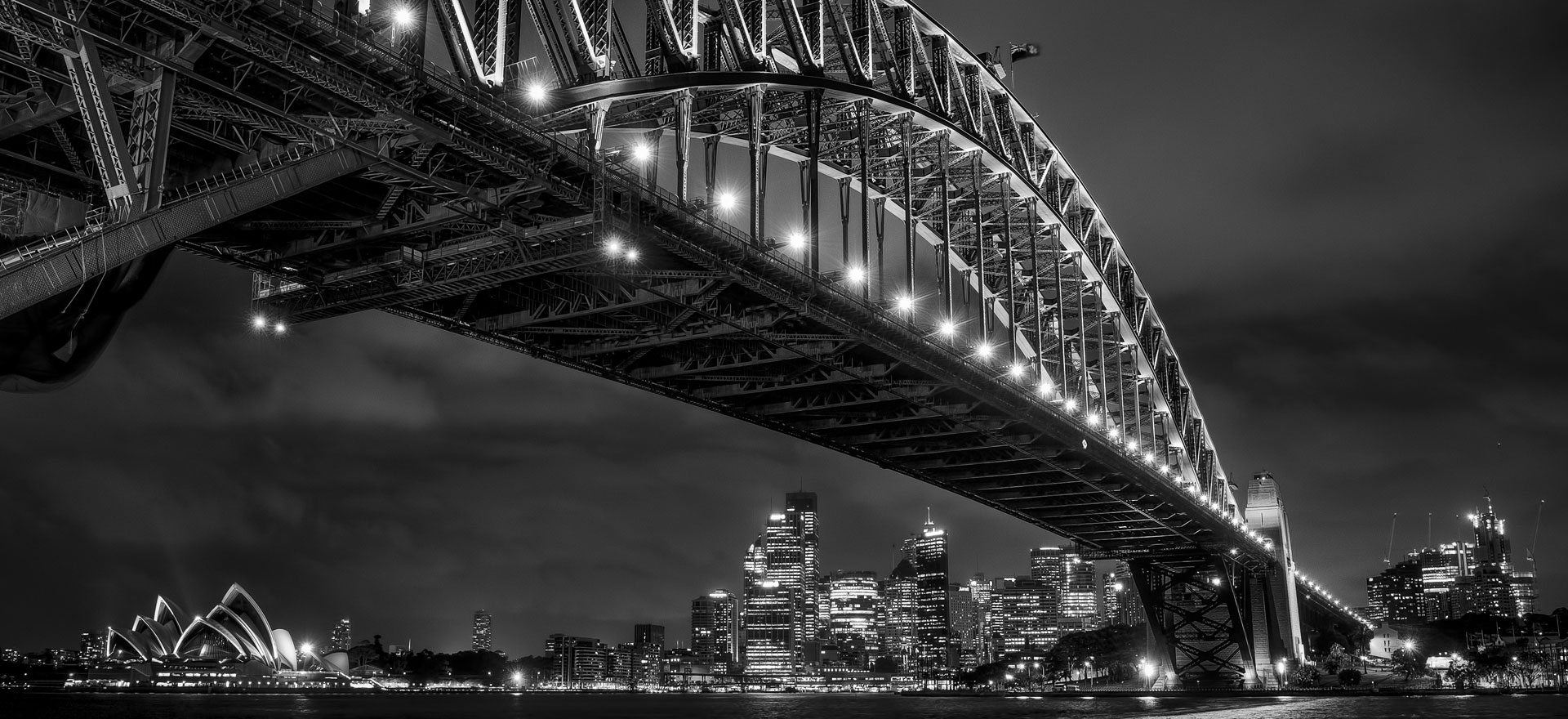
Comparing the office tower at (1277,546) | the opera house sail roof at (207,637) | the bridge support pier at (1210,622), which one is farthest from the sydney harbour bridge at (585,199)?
the opera house sail roof at (207,637)

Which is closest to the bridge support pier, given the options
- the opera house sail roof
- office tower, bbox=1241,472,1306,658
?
office tower, bbox=1241,472,1306,658

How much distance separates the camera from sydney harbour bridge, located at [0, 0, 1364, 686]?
2238cm

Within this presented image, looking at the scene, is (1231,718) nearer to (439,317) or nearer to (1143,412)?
(1143,412)

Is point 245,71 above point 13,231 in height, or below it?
above

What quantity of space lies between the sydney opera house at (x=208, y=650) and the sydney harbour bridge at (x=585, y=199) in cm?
11351

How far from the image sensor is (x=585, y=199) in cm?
3081

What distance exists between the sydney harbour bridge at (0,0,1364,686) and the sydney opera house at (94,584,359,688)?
11351 cm

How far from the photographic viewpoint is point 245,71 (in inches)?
928

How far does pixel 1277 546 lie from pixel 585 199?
8864 cm

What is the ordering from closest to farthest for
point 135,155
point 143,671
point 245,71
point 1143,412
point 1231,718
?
point 135,155 → point 245,71 → point 1231,718 → point 1143,412 → point 143,671

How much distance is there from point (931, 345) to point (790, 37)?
11.5 m

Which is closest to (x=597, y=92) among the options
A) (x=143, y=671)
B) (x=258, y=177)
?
(x=258, y=177)

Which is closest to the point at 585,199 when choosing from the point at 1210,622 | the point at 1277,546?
the point at 1210,622

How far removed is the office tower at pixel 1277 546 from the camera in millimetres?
99938
